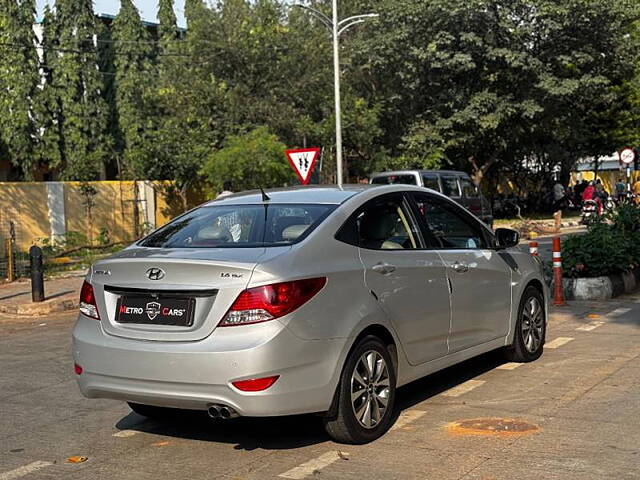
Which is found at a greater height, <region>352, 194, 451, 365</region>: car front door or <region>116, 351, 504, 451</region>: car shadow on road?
<region>352, 194, 451, 365</region>: car front door

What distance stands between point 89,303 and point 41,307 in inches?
349

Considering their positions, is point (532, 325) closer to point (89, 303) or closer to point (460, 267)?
point (460, 267)

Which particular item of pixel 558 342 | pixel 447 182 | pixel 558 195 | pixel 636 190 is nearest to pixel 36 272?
pixel 558 342

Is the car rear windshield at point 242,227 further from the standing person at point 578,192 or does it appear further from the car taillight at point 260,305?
the standing person at point 578,192

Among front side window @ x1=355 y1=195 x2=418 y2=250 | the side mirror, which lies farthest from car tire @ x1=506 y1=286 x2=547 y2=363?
front side window @ x1=355 y1=195 x2=418 y2=250

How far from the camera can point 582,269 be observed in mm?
12305

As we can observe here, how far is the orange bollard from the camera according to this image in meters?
11.4

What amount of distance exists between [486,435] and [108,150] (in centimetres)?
3815

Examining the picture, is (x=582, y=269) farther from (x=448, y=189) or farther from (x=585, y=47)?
(x=585, y=47)

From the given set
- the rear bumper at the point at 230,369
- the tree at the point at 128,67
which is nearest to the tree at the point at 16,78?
the tree at the point at 128,67

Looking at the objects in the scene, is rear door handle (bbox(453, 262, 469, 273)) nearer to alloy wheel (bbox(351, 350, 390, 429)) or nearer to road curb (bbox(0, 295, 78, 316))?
alloy wheel (bbox(351, 350, 390, 429))

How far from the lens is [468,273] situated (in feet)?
22.3

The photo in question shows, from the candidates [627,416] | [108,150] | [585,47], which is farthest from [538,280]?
[108,150]

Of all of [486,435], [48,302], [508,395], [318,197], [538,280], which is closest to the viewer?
[486,435]
